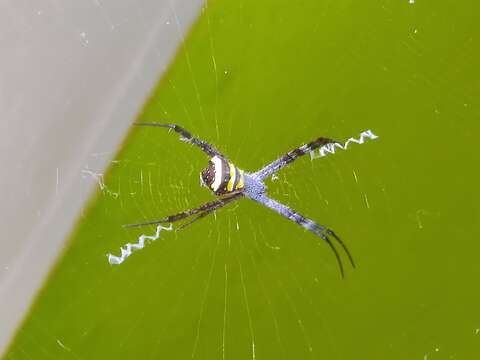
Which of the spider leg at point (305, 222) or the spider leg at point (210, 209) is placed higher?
the spider leg at point (210, 209)

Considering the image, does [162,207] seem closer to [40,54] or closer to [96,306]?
[96,306]

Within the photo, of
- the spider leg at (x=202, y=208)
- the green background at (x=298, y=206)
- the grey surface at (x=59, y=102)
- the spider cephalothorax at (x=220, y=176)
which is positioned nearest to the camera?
the spider cephalothorax at (x=220, y=176)

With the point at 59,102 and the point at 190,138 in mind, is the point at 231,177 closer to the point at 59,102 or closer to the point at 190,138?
the point at 190,138

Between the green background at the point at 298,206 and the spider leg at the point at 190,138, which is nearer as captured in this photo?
the spider leg at the point at 190,138

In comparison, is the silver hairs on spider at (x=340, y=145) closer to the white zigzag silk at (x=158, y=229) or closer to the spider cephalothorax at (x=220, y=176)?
the white zigzag silk at (x=158, y=229)

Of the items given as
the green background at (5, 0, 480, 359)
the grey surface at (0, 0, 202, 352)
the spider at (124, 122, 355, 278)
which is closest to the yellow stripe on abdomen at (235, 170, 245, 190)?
the spider at (124, 122, 355, 278)

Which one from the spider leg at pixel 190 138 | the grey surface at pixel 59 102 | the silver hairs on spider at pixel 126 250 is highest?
the grey surface at pixel 59 102

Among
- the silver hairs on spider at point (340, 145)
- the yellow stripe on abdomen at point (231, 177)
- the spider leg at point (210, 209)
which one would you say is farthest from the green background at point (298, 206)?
the yellow stripe on abdomen at point (231, 177)
